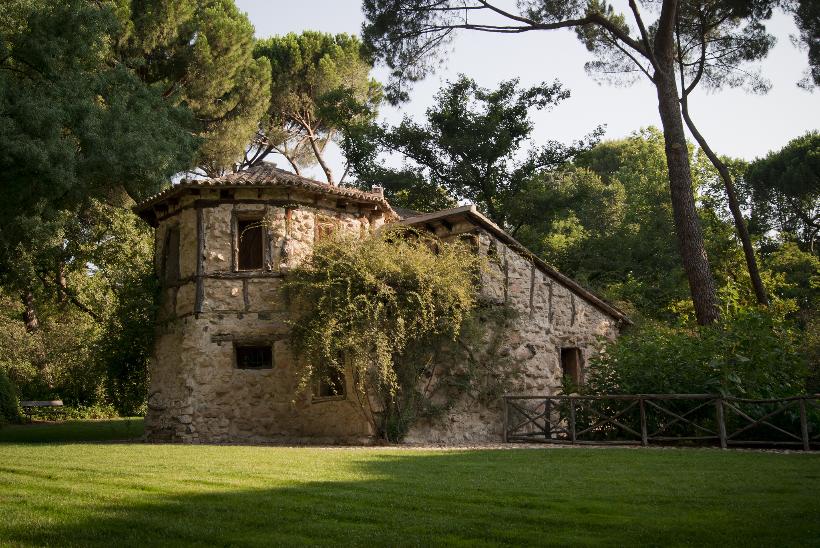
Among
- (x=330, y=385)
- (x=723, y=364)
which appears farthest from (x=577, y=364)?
(x=330, y=385)

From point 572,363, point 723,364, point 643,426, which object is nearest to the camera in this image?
point 643,426

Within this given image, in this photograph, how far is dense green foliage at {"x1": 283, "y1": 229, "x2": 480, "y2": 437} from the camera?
14438mm

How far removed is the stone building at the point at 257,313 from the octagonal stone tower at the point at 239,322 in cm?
2

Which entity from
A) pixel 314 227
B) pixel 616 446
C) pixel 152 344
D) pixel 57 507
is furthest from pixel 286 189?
pixel 57 507

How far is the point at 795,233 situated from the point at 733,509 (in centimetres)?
2931

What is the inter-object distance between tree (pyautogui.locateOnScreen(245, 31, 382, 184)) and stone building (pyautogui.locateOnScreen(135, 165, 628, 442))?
13.3 metres

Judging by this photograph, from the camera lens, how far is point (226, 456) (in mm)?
10734

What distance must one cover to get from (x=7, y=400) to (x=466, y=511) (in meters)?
18.4

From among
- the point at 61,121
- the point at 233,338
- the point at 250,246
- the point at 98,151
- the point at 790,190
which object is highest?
the point at 790,190

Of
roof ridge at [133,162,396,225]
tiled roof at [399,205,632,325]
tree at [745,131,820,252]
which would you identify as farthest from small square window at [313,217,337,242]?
tree at [745,131,820,252]

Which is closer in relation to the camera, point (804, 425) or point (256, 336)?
point (804, 425)

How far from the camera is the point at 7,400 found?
838 inches

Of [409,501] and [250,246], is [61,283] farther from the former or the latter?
[409,501]

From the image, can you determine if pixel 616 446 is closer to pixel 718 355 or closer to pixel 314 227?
pixel 718 355
